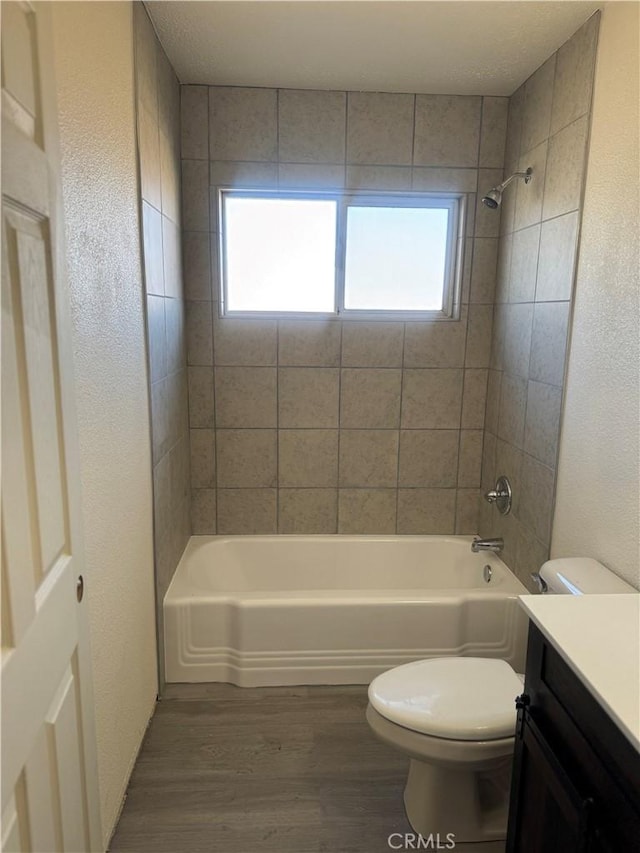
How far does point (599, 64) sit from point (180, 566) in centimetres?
251

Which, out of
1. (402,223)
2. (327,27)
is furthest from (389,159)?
(327,27)

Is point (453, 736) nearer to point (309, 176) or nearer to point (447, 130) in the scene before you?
point (309, 176)

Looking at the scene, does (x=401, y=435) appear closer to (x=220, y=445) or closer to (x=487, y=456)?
(x=487, y=456)

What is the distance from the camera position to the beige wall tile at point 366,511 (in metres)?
2.98

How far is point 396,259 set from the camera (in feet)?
9.38

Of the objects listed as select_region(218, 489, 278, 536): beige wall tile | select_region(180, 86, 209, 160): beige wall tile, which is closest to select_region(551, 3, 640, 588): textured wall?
select_region(218, 489, 278, 536): beige wall tile

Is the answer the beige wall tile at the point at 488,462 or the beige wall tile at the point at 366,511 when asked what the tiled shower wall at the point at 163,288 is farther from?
the beige wall tile at the point at 488,462

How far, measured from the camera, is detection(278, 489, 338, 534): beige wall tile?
9.73ft

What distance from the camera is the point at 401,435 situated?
115 inches

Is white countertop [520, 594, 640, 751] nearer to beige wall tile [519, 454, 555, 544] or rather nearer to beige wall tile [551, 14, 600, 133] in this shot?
beige wall tile [519, 454, 555, 544]

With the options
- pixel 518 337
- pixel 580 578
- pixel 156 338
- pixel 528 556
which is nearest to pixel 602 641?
pixel 580 578

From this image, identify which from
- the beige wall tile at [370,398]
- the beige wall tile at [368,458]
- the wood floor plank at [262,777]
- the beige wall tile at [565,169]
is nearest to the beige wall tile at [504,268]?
the beige wall tile at [565,169]

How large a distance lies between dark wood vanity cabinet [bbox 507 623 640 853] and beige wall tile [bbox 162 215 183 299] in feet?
6.12

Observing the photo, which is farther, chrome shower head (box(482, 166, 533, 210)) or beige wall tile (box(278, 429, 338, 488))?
beige wall tile (box(278, 429, 338, 488))
